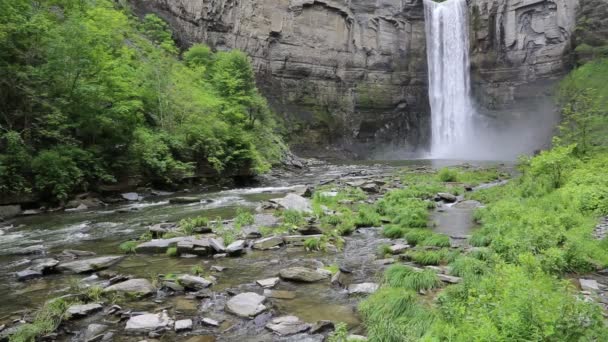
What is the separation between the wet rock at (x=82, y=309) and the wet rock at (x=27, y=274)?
2.58 metres

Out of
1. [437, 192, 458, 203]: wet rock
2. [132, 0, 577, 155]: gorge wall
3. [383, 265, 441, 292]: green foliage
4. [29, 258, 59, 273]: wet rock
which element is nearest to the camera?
[383, 265, 441, 292]: green foliage

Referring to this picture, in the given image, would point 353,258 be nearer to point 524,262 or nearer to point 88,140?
point 524,262

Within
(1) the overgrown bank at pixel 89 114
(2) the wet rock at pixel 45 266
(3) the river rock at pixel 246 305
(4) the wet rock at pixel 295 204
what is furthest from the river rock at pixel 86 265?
(1) the overgrown bank at pixel 89 114

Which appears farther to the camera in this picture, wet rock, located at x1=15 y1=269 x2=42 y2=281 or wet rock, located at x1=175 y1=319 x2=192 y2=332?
wet rock, located at x1=15 y1=269 x2=42 y2=281

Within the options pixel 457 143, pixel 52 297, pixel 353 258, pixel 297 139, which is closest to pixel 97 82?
pixel 52 297

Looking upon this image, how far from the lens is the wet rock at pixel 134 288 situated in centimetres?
685

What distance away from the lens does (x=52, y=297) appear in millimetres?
6816

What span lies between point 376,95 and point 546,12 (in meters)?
22.7

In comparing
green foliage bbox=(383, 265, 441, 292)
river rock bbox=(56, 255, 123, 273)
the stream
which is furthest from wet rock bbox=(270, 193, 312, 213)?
green foliage bbox=(383, 265, 441, 292)

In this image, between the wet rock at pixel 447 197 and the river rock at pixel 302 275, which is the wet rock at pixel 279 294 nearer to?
the river rock at pixel 302 275

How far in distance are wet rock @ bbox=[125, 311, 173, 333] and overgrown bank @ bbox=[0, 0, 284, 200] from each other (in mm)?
11881

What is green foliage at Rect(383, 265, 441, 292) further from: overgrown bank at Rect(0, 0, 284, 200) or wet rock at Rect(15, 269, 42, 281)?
overgrown bank at Rect(0, 0, 284, 200)

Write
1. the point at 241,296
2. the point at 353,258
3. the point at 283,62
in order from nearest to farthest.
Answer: the point at 241,296
the point at 353,258
the point at 283,62

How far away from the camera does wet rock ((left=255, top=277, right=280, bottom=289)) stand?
7195mm
